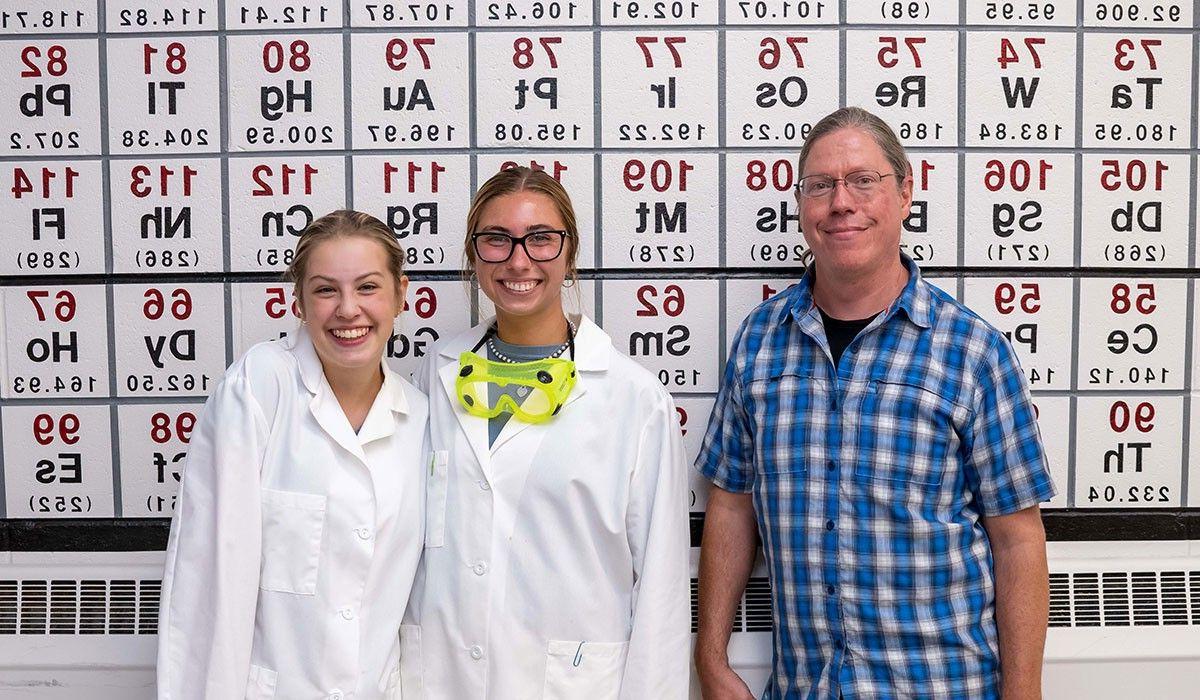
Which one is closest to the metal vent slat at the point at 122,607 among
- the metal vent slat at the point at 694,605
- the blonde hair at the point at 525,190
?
the blonde hair at the point at 525,190

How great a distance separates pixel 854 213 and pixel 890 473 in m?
0.48

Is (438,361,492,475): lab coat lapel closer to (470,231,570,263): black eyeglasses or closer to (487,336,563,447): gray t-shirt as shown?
(487,336,563,447): gray t-shirt

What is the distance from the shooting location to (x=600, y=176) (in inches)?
77.1

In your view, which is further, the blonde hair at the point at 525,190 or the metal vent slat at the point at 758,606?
the metal vent slat at the point at 758,606

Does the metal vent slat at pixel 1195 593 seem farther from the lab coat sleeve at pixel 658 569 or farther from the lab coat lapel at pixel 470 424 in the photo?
the lab coat lapel at pixel 470 424

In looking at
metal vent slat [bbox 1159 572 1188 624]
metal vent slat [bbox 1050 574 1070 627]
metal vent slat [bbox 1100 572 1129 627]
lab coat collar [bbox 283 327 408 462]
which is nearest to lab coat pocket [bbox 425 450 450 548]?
lab coat collar [bbox 283 327 408 462]

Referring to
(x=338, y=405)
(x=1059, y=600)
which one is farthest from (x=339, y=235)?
(x=1059, y=600)

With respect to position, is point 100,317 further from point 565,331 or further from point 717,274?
point 717,274

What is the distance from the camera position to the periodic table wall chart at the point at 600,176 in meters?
1.94

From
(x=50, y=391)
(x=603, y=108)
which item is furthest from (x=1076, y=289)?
(x=50, y=391)

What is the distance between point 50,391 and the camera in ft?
6.53

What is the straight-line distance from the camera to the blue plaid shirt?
1.54 meters

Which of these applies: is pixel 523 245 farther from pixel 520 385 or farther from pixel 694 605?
pixel 694 605

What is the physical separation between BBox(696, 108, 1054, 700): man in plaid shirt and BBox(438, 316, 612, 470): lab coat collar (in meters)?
0.33
